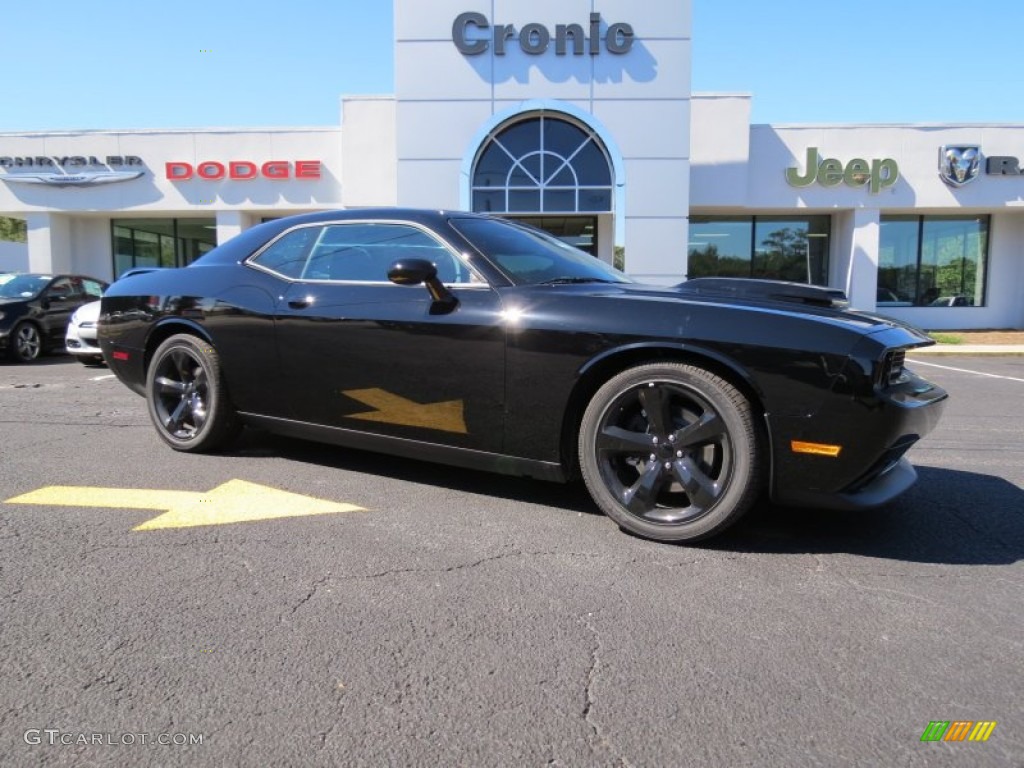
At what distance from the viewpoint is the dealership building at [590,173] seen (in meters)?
16.2

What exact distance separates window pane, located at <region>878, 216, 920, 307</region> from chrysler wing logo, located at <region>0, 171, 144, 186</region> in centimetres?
2084

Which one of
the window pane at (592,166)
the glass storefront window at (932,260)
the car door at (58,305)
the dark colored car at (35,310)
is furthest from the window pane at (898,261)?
the car door at (58,305)

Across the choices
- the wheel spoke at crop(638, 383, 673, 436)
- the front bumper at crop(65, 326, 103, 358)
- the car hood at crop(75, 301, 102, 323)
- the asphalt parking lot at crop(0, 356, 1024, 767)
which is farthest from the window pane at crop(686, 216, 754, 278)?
the wheel spoke at crop(638, 383, 673, 436)

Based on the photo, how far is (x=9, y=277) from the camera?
1145cm

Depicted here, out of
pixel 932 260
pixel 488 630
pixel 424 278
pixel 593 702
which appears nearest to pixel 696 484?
pixel 488 630

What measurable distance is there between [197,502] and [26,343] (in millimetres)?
9256

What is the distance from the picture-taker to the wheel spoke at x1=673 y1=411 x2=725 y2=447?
290cm

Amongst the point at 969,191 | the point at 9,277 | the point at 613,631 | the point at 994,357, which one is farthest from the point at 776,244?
the point at 613,631

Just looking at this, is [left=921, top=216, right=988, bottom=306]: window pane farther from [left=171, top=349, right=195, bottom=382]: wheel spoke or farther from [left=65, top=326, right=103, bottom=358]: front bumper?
→ [left=171, top=349, right=195, bottom=382]: wheel spoke

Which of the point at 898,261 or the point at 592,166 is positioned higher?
the point at 592,166

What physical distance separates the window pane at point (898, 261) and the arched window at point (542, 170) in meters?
9.07

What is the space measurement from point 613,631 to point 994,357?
1482cm

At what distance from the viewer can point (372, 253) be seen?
3.88 m

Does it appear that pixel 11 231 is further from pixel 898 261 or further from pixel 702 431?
pixel 702 431
